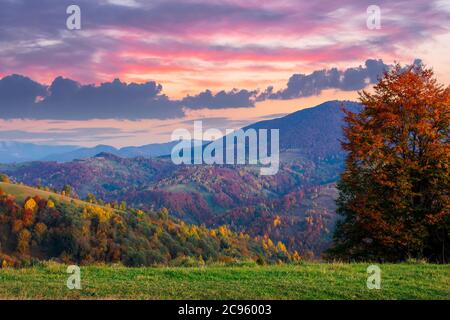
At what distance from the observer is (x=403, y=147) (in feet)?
97.5

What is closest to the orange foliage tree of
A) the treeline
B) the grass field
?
the grass field

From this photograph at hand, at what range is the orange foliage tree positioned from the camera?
28.4m

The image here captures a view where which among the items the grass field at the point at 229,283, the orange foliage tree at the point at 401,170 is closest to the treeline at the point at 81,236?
the orange foliage tree at the point at 401,170

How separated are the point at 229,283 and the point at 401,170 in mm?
16650

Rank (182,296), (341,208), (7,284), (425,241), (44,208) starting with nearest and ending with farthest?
(182,296), (7,284), (425,241), (341,208), (44,208)

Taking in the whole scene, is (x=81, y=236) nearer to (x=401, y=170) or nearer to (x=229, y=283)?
(x=401, y=170)

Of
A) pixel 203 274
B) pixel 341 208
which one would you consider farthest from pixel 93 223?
pixel 203 274

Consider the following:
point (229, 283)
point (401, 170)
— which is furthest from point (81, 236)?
point (229, 283)

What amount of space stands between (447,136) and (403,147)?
2.96 metres

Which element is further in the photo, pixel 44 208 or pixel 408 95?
pixel 44 208

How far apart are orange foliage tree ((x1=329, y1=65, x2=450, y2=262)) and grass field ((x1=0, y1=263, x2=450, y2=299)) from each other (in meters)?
8.97

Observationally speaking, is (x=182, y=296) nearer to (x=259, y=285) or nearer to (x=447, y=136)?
(x=259, y=285)

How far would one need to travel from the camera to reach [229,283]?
52.5ft

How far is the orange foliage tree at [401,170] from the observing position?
28.4 meters
